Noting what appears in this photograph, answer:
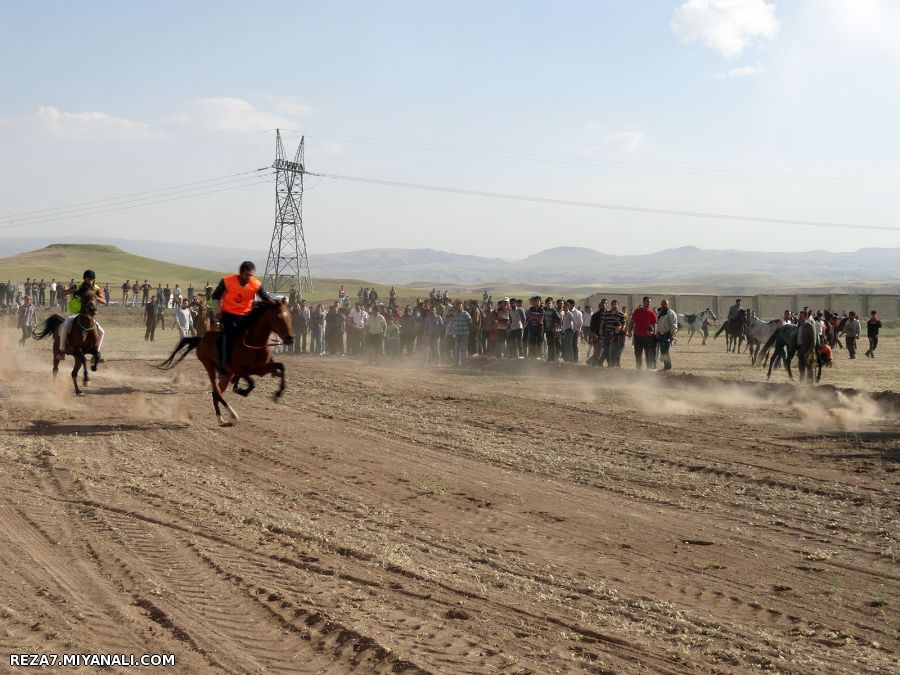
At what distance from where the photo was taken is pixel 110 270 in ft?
331

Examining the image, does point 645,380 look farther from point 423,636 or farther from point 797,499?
point 423,636

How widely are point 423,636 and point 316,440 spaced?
25.1 ft

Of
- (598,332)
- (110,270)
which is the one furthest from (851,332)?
(110,270)

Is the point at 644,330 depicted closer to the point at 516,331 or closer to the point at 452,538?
the point at 516,331

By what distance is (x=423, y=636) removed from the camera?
5.71m

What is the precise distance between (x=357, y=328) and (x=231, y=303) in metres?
17.6

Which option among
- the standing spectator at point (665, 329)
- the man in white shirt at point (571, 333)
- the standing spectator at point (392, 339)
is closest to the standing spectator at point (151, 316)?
the standing spectator at point (392, 339)

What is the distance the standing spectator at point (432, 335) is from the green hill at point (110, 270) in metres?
52.2

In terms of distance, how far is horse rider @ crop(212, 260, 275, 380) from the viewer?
1344cm

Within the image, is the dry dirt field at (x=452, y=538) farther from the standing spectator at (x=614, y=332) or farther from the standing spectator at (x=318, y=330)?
the standing spectator at (x=318, y=330)

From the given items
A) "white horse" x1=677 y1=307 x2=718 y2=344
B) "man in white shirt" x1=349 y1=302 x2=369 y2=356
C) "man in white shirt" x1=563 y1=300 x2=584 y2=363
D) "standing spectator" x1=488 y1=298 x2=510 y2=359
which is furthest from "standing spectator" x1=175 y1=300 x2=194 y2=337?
"white horse" x1=677 y1=307 x2=718 y2=344

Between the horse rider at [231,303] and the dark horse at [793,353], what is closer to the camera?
the horse rider at [231,303]

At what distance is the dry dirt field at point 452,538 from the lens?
565 centimetres

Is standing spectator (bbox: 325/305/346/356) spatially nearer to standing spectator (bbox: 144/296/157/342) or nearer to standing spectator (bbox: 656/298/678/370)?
standing spectator (bbox: 144/296/157/342)
